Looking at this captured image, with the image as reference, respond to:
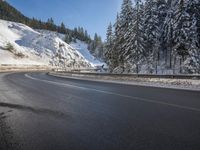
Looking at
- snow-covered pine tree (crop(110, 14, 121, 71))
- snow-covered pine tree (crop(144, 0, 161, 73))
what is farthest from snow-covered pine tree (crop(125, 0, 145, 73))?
snow-covered pine tree (crop(110, 14, 121, 71))

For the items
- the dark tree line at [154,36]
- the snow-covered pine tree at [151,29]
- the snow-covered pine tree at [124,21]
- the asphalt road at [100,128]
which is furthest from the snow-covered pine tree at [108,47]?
the asphalt road at [100,128]

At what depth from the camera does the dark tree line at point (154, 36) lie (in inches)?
1529

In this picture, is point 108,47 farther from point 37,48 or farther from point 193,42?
point 37,48

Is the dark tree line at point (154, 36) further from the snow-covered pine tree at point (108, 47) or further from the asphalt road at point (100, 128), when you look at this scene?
the asphalt road at point (100, 128)

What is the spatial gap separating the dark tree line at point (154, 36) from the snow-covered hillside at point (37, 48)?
3066 inches

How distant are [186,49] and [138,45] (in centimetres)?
876

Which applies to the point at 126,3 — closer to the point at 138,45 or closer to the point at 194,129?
the point at 138,45

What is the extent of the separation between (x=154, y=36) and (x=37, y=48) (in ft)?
377

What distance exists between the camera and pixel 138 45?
46.1 m

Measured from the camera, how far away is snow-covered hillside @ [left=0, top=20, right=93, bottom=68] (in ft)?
438

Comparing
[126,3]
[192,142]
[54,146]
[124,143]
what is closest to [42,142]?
[54,146]

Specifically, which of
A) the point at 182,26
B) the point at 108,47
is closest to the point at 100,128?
the point at 182,26

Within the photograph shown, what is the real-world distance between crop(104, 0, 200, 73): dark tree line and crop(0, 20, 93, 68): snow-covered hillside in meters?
77.9

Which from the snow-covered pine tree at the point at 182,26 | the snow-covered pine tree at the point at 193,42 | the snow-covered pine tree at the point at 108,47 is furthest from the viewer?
the snow-covered pine tree at the point at 108,47
